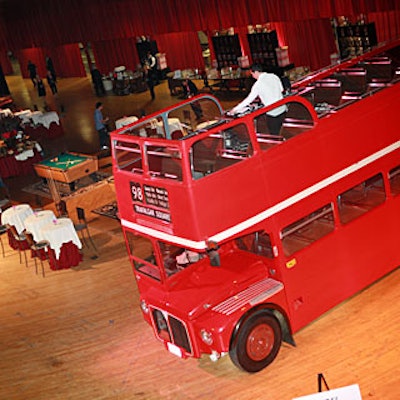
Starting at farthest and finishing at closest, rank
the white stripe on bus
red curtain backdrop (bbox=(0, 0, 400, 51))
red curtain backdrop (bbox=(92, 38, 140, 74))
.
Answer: red curtain backdrop (bbox=(92, 38, 140, 74)) → red curtain backdrop (bbox=(0, 0, 400, 51)) → the white stripe on bus

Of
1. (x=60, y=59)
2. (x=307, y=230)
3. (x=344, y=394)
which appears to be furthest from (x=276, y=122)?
(x=60, y=59)

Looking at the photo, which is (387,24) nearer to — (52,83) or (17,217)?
(17,217)

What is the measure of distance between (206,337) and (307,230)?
1988 millimetres

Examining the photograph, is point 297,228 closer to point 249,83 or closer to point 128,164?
point 128,164

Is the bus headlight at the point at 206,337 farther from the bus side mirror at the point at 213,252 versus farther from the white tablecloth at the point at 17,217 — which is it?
the white tablecloth at the point at 17,217

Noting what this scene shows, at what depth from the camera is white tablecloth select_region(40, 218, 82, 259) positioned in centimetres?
1320

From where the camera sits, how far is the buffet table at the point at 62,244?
520 inches

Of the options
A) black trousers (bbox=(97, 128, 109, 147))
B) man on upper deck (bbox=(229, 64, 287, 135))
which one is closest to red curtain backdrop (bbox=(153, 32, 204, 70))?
black trousers (bbox=(97, 128, 109, 147))

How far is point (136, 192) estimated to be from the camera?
877 cm

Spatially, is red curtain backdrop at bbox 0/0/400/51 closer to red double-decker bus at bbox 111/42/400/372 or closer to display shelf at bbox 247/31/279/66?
display shelf at bbox 247/31/279/66

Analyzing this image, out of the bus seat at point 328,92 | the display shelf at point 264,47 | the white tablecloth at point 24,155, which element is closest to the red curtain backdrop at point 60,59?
the display shelf at point 264,47

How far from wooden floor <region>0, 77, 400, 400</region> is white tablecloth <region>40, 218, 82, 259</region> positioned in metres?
0.50

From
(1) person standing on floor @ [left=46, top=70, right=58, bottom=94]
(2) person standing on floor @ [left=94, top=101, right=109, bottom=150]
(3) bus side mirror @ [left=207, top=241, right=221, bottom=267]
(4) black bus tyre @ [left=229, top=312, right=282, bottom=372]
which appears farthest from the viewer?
(1) person standing on floor @ [left=46, top=70, right=58, bottom=94]

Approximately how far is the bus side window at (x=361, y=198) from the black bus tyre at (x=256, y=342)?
1.80 m
